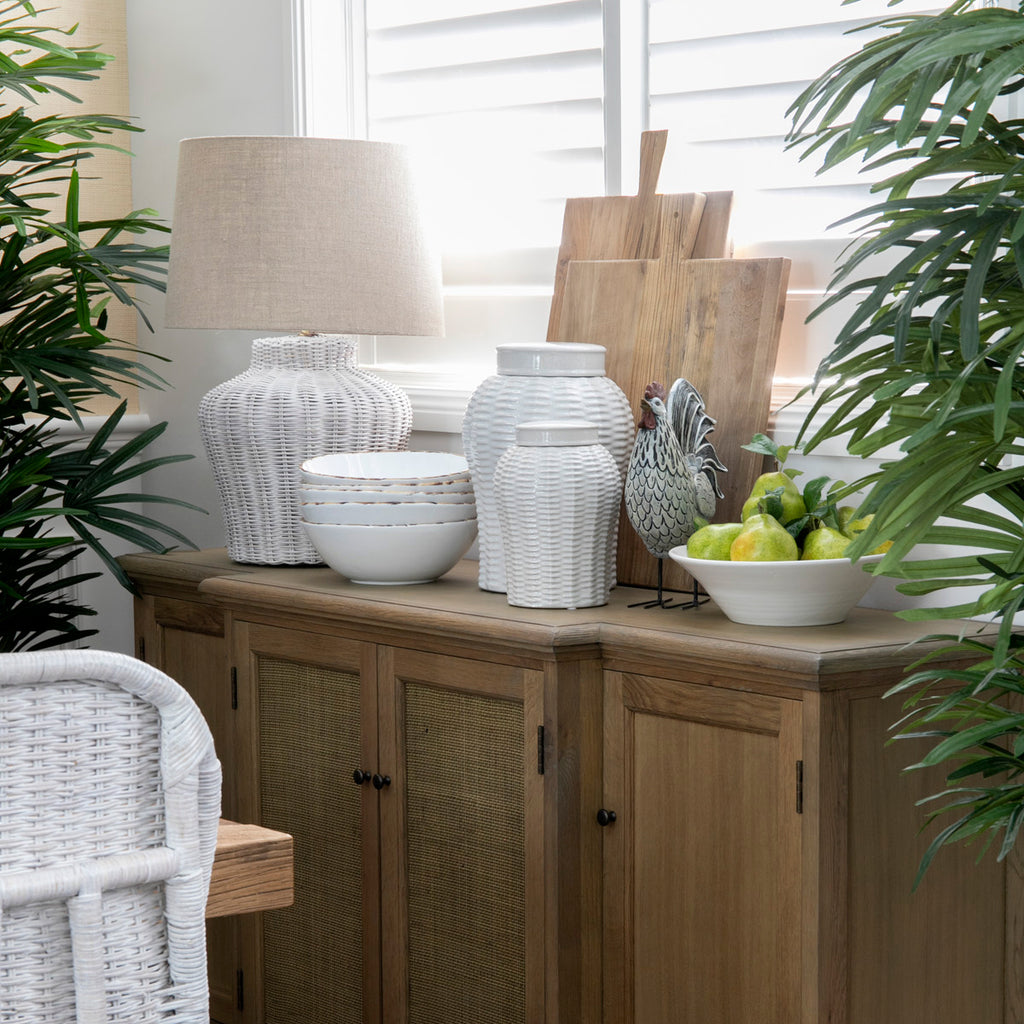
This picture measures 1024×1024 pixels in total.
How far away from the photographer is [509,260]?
2885 millimetres

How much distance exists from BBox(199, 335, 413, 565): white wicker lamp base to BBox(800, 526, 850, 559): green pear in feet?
3.20

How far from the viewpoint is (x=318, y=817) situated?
2.44 meters

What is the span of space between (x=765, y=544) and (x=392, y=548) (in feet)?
2.26

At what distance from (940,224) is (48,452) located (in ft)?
5.95

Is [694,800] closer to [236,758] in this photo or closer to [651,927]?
[651,927]

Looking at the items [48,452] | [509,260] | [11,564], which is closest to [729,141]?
[509,260]

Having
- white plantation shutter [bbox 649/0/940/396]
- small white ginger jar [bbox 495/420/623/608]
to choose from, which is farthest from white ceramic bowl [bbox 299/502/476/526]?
white plantation shutter [bbox 649/0/940/396]

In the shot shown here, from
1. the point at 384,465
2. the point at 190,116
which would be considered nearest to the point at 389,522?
the point at 384,465

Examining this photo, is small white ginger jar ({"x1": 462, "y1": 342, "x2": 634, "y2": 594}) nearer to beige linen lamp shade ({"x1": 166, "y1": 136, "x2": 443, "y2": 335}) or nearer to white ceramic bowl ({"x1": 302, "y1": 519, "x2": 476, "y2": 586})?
white ceramic bowl ({"x1": 302, "y1": 519, "x2": 476, "y2": 586})

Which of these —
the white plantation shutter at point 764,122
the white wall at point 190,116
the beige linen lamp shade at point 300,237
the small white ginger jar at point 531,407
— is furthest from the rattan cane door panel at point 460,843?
the white wall at point 190,116

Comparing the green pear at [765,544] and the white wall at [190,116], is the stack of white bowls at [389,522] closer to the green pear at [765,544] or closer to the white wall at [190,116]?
the green pear at [765,544]

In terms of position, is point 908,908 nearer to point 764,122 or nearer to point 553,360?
point 553,360

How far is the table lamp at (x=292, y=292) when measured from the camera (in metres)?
2.48

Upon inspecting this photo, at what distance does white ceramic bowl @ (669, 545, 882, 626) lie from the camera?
1909mm
